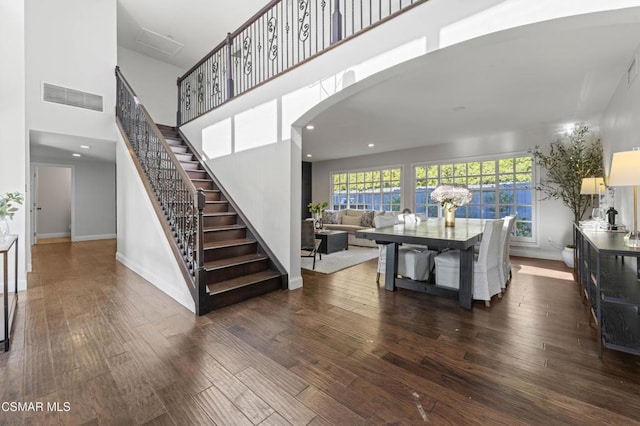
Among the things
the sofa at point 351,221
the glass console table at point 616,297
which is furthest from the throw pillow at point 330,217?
the glass console table at point 616,297

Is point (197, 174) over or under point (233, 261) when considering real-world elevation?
over

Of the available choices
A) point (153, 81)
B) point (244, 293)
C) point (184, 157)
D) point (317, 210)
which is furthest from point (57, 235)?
point (244, 293)

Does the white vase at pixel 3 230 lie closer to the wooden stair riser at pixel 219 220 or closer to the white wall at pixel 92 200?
the wooden stair riser at pixel 219 220

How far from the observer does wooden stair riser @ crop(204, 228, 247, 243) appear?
3.72 m

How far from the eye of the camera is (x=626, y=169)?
5.98ft

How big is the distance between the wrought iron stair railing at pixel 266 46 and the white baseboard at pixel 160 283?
9.18 ft

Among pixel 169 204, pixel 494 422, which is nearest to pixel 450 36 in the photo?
pixel 494 422

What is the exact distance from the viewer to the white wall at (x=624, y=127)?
271 centimetres

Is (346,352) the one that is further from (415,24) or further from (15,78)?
(15,78)

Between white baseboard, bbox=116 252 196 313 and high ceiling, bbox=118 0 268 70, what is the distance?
172 inches

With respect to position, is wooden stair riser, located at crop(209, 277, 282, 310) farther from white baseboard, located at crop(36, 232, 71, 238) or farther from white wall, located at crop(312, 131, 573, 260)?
white baseboard, located at crop(36, 232, 71, 238)

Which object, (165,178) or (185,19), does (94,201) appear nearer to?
(185,19)

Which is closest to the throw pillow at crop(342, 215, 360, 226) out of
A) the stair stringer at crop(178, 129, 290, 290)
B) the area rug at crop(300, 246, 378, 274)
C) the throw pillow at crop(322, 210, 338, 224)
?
the throw pillow at crop(322, 210, 338, 224)

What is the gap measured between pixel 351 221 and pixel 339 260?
297 cm
